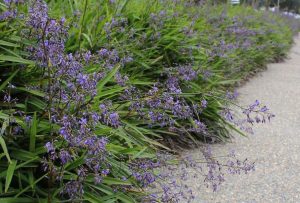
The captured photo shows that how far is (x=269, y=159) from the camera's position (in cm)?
405

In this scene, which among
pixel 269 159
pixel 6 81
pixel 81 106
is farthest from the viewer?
pixel 269 159

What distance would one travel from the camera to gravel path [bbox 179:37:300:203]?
3.20 metres

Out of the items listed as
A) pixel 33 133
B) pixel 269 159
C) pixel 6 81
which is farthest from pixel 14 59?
pixel 269 159

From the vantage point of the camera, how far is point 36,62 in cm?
217

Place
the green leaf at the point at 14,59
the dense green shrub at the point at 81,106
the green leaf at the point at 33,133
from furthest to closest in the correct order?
the green leaf at the point at 14,59, the green leaf at the point at 33,133, the dense green shrub at the point at 81,106

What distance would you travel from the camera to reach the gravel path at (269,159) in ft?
10.5

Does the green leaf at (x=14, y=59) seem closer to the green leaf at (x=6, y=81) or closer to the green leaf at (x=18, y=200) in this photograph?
the green leaf at (x=6, y=81)

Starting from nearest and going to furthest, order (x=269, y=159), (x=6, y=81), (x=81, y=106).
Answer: (x=81, y=106) → (x=6, y=81) → (x=269, y=159)

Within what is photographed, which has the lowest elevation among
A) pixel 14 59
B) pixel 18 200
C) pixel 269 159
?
pixel 269 159

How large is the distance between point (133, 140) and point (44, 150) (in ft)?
3.00

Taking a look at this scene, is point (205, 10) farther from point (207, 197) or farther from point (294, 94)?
point (207, 197)

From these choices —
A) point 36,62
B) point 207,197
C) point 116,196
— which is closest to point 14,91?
point 36,62

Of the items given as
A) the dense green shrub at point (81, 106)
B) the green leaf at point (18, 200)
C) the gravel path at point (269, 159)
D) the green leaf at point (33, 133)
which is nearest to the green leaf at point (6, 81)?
the dense green shrub at point (81, 106)

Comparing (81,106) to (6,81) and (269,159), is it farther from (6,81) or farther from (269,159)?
(269,159)
